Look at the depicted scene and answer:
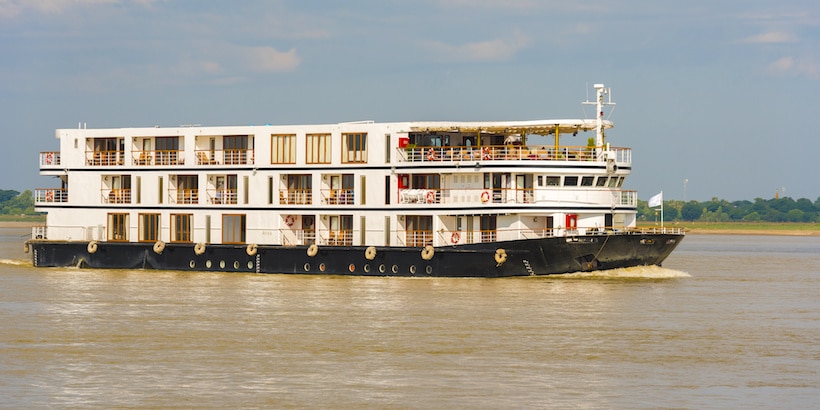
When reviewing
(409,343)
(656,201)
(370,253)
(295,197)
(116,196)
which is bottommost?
(409,343)

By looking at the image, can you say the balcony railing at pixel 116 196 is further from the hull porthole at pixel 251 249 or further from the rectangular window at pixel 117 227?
the hull porthole at pixel 251 249

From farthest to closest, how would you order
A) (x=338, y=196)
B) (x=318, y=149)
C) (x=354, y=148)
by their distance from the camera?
1. (x=318, y=149)
2. (x=338, y=196)
3. (x=354, y=148)

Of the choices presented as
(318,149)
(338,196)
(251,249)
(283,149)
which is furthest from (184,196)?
(338,196)

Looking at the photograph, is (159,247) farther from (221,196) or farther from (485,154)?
(485,154)

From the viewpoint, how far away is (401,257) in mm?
49688

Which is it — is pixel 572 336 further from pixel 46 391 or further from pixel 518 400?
pixel 46 391

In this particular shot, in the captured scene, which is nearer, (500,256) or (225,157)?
(500,256)

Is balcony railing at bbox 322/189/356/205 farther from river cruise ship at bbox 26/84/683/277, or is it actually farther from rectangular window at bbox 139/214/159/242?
rectangular window at bbox 139/214/159/242

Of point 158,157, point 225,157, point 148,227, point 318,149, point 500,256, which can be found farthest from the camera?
point 158,157

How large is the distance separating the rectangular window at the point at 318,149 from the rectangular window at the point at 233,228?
13.0 feet

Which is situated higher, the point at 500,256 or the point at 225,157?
the point at 225,157

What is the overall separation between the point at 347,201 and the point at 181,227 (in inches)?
307

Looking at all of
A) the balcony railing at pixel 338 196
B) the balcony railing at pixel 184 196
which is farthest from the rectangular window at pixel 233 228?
the balcony railing at pixel 338 196

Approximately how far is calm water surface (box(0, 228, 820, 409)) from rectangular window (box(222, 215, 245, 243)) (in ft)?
10.1
